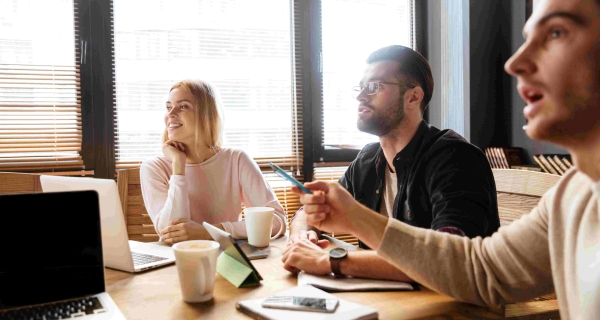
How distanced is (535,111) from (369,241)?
1.49 feet

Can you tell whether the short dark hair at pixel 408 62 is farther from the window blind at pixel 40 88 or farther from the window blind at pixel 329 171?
the window blind at pixel 40 88

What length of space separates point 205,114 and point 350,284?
130 cm

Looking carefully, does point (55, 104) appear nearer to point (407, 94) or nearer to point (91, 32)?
point (91, 32)

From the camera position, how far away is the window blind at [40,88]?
8.40 feet

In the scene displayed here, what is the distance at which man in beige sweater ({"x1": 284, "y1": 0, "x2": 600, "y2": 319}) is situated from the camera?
0.67m

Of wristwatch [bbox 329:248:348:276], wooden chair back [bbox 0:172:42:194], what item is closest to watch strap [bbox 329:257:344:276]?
wristwatch [bbox 329:248:348:276]

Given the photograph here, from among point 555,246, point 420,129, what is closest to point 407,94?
point 420,129

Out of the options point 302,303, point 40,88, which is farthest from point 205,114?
point 302,303

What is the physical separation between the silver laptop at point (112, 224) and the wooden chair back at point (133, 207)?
826 millimetres

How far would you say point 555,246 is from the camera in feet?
2.62

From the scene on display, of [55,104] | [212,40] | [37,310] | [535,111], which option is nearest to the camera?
[535,111]

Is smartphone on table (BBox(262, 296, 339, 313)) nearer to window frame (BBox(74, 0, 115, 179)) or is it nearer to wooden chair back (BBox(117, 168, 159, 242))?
wooden chair back (BBox(117, 168, 159, 242))

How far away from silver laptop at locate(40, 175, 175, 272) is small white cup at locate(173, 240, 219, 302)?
24 cm

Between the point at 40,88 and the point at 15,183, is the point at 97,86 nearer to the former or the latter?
the point at 40,88
